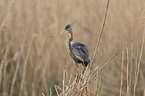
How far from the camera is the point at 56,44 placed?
2715 millimetres

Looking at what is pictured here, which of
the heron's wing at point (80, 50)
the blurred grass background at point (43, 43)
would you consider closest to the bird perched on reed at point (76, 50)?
the heron's wing at point (80, 50)

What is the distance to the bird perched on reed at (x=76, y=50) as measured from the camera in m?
0.83

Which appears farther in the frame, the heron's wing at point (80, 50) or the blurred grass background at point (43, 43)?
the blurred grass background at point (43, 43)

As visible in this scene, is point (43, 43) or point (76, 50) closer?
point (76, 50)

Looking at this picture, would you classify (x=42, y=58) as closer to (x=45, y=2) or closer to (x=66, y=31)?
(x=45, y=2)

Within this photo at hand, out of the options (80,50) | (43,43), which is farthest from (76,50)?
(43,43)

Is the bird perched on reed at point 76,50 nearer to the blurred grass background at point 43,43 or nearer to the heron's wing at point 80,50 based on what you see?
the heron's wing at point 80,50

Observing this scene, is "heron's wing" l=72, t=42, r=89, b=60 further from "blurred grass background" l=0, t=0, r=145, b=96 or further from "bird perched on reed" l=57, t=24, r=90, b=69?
"blurred grass background" l=0, t=0, r=145, b=96

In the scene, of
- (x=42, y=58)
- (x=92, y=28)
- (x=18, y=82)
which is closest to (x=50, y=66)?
(x=42, y=58)

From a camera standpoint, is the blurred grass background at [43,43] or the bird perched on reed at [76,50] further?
the blurred grass background at [43,43]

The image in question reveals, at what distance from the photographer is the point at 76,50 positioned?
854 mm

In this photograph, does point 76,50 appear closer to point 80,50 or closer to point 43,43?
point 80,50

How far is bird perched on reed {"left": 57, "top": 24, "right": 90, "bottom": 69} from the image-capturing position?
83 cm

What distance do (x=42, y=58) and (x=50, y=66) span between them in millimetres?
221
